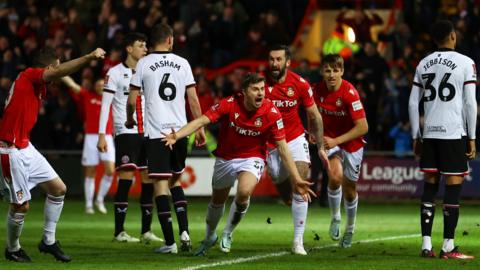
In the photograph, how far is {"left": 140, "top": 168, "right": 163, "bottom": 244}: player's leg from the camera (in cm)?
1477

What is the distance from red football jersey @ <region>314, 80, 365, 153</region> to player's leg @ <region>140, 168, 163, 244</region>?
Result: 2.27 m

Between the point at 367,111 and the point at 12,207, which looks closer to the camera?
the point at 12,207

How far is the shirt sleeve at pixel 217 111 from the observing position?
41.2 ft

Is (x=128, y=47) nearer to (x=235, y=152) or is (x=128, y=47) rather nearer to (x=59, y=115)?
(x=235, y=152)

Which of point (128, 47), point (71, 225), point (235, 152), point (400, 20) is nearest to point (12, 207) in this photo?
point (235, 152)

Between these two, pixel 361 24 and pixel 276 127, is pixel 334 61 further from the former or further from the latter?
pixel 361 24

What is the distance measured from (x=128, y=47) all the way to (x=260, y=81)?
3232mm

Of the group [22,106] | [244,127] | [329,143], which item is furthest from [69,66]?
[329,143]

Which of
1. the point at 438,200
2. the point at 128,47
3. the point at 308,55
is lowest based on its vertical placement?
the point at 438,200

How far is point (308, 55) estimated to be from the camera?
28.1m

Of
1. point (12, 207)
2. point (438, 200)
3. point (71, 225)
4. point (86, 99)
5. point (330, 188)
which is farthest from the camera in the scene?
point (438, 200)

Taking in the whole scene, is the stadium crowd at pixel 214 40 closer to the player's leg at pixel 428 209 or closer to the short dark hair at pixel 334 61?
the short dark hair at pixel 334 61

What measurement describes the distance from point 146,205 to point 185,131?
2810mm

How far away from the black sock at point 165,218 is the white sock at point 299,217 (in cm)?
135
